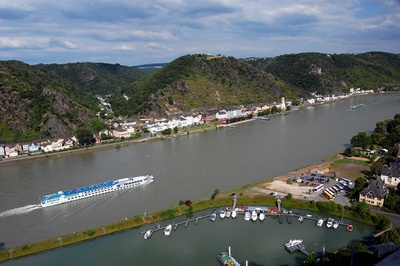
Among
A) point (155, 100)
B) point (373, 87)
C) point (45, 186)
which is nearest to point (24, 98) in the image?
point (155, 100)

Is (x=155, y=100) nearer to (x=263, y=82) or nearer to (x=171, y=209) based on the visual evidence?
(x=263, y=82)

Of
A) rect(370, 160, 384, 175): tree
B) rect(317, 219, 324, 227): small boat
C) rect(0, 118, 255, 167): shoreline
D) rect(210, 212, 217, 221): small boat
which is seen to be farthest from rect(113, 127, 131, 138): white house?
rect(317, 219, 324, 227): small boat

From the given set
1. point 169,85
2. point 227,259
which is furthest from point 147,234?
point 169,85

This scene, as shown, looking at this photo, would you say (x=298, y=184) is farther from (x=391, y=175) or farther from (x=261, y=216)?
(x=391, y=175)

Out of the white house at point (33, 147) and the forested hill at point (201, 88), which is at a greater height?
the forested hill at point (201, 88)

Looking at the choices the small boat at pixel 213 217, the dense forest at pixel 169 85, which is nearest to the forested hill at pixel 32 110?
the dense forest at pixel 169 85

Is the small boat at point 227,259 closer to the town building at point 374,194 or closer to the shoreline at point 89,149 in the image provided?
the town building at point 374,194

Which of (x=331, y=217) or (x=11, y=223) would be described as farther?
(x=11, y=223)
